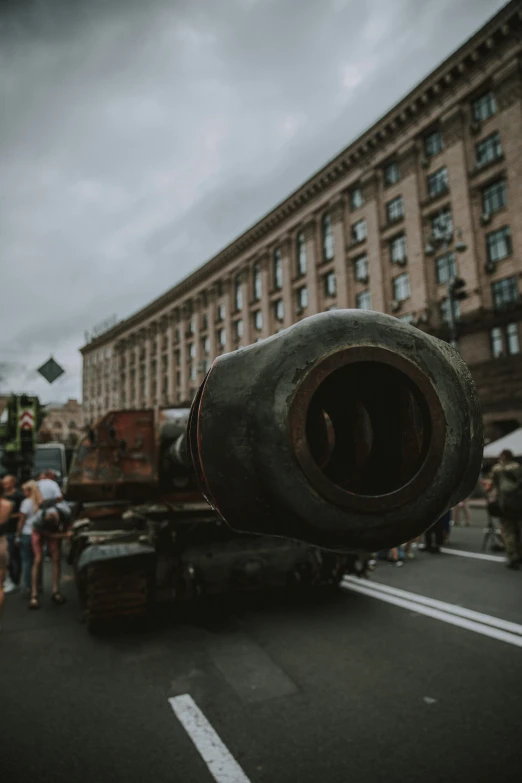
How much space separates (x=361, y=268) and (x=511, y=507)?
2323 cm

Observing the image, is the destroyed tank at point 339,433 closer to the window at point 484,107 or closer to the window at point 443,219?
the window at point 443,219

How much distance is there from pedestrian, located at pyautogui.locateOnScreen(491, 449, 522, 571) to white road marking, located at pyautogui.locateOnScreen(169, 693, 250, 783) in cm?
618

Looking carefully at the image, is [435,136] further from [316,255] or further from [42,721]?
[42,721]

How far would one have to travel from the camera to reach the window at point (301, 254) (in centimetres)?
3375

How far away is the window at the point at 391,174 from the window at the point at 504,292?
9184 millimetres

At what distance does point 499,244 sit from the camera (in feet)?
74.1

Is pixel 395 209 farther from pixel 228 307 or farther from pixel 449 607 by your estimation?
pixel 449 607

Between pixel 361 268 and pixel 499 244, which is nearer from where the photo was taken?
pixel 499 244

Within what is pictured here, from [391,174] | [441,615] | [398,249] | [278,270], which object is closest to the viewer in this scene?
[441,615]

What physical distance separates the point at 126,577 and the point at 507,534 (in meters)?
6.26

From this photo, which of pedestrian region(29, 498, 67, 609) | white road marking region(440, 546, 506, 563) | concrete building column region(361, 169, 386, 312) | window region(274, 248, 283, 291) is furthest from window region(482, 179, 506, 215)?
pedestrian region(29, 498, 67, 609)

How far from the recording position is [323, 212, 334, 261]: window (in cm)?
3173

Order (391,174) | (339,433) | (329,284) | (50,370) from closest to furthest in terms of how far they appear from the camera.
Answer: (339,433) < (50,370) < (391,174) < (329,284)

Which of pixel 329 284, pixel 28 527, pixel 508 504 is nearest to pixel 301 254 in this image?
pixel 329 284
